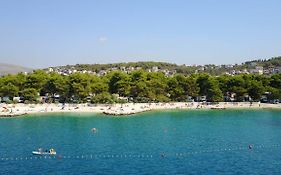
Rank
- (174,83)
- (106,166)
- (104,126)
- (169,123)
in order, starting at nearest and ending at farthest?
1. (106,166)
2. (104,126)
3. (169,123)
4. (174,83)

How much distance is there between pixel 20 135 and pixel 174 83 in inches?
1495

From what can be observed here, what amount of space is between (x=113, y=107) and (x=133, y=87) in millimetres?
8239

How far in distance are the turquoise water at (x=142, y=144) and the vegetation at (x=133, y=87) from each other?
11749mm

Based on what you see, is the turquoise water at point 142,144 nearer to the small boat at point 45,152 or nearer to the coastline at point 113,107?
the small boat at point 45,152

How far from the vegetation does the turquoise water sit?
11.7 meters

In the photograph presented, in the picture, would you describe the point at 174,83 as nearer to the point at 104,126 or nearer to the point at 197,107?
the point at 197,107

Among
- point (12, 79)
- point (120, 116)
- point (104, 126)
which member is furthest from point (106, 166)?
point (12, 79)

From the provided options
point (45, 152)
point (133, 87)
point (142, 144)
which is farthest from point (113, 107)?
point (45, 152)

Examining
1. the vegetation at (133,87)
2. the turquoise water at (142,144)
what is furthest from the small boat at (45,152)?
the vegetation at (133,87)

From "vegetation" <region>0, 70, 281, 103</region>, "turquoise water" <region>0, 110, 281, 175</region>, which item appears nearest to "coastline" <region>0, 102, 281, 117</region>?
"vegetation" <region>0, 70, 281, 103</region>

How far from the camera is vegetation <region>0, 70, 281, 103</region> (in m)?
67.8

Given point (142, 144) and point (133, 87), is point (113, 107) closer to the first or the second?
point (133, 87)

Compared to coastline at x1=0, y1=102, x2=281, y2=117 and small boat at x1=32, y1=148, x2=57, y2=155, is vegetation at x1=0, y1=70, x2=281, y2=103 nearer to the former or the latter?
coastline at x1=0, y1=102, x2=281, y2=117

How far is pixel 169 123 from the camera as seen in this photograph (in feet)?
168
